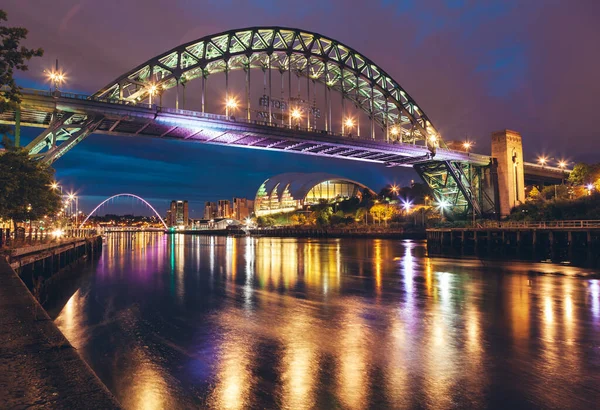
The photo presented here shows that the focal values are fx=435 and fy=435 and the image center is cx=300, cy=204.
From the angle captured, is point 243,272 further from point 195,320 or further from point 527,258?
point 527,258

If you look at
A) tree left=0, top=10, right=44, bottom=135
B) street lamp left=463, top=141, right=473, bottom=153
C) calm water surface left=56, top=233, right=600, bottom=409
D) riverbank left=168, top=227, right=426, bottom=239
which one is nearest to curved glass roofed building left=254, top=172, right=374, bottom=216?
riverbank left=168, top=227, right=426, bottom=239

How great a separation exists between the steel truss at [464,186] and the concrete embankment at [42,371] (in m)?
61.3

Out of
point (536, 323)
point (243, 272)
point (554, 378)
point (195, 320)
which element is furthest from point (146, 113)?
point (554, 378)

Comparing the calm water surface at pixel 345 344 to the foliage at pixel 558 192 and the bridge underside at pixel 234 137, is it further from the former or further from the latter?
the foliage at pixel 558 192

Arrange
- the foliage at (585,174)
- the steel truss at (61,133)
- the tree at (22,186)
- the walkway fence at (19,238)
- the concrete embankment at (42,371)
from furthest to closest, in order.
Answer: the foliage at (585,174) → the steel truss at (61,133) → the tree at (22,186) → the walkway fence at (19,238) → the concrete embankment at (42,371)

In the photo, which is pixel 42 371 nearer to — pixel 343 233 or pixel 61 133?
pixel 61 133

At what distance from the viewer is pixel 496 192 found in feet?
209

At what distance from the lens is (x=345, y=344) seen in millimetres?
11609

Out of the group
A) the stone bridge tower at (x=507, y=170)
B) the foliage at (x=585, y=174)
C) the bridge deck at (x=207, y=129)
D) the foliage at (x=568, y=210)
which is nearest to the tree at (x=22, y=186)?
the bridge deck at (x=207, y=129)

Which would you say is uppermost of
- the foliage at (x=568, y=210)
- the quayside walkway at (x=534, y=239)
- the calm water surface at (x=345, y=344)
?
the foliage at (x=568, y=210)

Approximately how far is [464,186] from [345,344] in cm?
5671

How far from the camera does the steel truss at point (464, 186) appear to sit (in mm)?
62719

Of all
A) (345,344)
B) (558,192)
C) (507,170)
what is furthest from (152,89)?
(558,192)

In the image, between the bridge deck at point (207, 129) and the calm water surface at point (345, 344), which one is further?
the bridge deck at point (207, 129)
